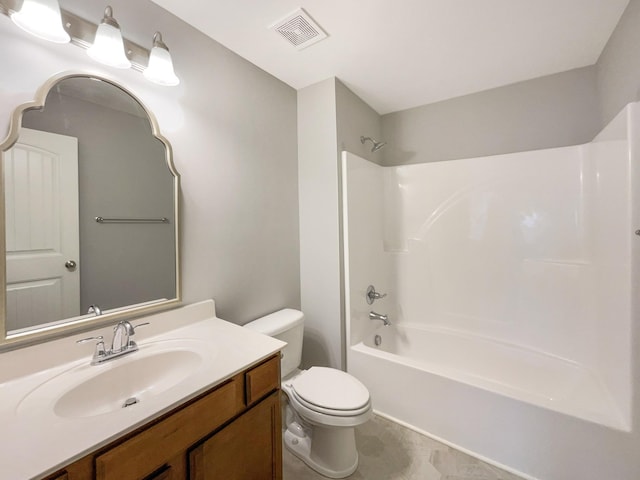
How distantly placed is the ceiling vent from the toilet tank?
5.45 feet

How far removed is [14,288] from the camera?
92 centimetres

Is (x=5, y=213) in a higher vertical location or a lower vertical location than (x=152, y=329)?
higher

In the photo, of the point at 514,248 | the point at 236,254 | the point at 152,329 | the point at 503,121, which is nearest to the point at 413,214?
the point at 514,248

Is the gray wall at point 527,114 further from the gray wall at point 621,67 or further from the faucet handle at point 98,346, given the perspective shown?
the faucet handle at point 98,346

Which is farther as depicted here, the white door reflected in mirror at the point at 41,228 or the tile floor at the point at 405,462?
the tile floor at the point at 405,462

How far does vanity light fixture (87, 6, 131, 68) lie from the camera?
105 cm

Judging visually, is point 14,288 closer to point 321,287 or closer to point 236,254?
point 236,254

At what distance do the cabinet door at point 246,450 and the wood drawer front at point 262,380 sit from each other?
0.13 feet

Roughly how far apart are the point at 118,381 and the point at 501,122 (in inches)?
113

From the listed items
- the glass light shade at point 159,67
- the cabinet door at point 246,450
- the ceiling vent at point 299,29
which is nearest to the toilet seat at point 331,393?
the cabinet door at point 246,450

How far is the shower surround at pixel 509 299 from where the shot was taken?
133cm

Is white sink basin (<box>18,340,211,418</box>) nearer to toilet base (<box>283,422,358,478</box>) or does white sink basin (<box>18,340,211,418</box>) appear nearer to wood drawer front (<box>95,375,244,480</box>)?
wood drawer front (<box>95,375,244,480</box>)

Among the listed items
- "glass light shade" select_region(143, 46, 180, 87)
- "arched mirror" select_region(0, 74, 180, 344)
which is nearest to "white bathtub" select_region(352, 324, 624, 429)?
"arched mirror" select_region(0, 74, 180, 344)

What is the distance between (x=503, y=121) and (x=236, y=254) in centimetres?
227
